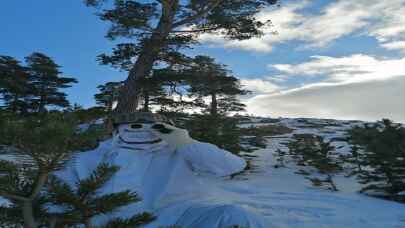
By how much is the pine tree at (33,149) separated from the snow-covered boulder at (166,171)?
7.29ft

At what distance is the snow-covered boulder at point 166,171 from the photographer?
12.5ft

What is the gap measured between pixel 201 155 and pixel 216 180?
4458 millimetres

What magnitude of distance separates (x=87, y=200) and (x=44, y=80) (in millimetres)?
22674

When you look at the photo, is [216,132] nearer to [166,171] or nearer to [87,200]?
[166,171]

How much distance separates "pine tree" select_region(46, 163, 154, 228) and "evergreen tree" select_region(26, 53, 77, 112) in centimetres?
2122

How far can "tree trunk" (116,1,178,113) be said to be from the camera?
373 inches

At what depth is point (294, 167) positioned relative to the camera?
1092cm

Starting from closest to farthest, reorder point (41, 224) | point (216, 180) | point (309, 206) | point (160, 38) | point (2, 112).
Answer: point (2, 112), point (41, 224), point (309, 206), point (216, 180), point (160, 38)

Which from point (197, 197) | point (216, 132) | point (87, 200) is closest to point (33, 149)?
point (87, 200)

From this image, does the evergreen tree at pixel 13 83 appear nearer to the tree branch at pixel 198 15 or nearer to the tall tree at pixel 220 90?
the tall tree at pixel 220 90

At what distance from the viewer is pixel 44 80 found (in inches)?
854

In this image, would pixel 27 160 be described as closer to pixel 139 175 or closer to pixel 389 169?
pixel 139 175

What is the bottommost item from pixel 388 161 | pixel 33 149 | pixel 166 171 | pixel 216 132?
pixel 388 161

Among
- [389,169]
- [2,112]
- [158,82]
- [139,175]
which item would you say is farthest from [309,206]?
[158,82]
